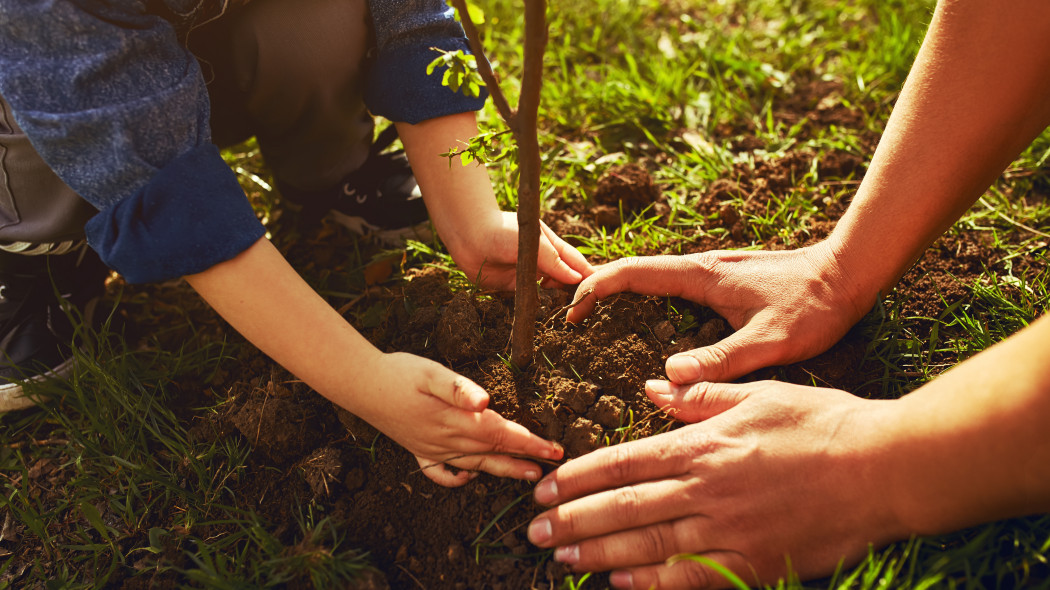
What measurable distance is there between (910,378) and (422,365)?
4.56 feet

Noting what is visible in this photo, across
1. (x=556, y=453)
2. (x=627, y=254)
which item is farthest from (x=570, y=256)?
(x=556, y=453)

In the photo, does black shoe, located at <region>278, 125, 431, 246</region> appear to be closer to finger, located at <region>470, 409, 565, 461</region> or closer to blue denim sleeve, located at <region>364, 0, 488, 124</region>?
blue denim sleeve, located at <region>364, 0, 488, 124</region>

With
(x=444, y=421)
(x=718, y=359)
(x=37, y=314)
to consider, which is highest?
(x=718, y=359)

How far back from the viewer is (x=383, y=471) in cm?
181

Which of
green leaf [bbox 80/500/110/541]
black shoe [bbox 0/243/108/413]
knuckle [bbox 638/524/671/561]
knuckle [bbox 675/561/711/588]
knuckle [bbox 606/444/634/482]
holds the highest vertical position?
knuckle [bbox 606/444/634/482]

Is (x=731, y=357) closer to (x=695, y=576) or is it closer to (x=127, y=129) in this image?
(x=695, y=576)

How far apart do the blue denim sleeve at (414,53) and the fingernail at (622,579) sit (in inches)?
57.3

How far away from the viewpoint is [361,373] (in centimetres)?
163

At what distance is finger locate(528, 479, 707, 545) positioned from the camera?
1.48 metres

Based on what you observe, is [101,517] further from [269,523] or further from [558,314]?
[558,314]

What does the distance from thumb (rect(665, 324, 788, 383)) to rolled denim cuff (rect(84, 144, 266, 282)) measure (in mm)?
1142

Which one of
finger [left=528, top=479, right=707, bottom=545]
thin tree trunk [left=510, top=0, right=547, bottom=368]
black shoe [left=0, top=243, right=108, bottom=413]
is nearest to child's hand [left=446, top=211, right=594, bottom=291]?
thin tree trunk [left=510, top=0, right=547, bottom=368]

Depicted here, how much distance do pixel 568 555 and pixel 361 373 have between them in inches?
26.3

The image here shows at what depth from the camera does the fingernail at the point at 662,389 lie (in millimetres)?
1751
